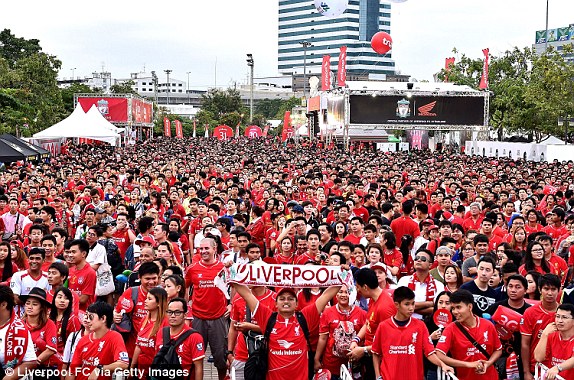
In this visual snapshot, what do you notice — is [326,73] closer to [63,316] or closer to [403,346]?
[63,316]

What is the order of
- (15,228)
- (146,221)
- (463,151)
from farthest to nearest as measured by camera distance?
(463,151) < (15,228) < (146,221)

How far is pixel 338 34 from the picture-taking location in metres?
145

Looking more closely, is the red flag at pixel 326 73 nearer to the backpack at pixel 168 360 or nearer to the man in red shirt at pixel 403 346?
the man in red shirt at pixel 403 346

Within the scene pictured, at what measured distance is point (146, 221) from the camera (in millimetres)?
9430

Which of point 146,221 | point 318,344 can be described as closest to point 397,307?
point 318,344

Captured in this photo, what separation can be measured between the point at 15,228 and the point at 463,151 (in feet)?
126

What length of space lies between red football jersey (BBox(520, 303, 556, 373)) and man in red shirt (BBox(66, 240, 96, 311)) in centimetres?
398

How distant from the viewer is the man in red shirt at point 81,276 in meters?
7.36

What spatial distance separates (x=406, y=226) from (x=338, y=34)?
137877mm

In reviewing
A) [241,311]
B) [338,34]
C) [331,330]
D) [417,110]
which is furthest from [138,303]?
[338,34]

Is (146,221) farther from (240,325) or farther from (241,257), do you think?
(240,325)

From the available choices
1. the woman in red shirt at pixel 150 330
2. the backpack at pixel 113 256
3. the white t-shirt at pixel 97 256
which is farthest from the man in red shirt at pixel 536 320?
the backpack at pixel 113 256

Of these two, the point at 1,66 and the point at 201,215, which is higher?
the point at 1,66

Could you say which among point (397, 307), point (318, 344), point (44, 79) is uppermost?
point (44, 79)
